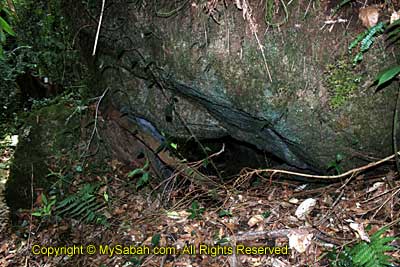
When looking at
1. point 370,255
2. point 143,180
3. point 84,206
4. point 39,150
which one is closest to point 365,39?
point 370,255

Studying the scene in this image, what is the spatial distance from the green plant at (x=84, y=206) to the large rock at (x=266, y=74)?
1508mm

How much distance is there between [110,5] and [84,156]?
2.31 m

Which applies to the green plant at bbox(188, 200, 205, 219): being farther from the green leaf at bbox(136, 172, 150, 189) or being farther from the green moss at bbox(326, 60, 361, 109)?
the green moss at bbox(326, 60, 361, 109)

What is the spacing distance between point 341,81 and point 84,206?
3012 mm

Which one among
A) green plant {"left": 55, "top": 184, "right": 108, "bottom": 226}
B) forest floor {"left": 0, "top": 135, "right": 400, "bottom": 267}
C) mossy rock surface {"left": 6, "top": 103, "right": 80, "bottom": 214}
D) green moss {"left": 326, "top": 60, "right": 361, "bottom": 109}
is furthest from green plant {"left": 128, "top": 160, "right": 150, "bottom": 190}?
green moss {"left": 326, "top": 60, "right": 361, "bottom": 109}

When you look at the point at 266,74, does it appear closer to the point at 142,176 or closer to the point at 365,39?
the point at 365,39

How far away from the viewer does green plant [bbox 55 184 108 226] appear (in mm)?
4055

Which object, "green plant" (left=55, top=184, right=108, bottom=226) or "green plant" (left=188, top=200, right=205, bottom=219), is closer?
"green plant" (left=188, top=200, right=205, bottom=219)

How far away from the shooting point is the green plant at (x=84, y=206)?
405 cm

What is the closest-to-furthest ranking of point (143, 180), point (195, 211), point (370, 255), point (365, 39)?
1. point (370, 255)
2. point (365, 39)
3. point (195, 211)
4. point (143, 180)

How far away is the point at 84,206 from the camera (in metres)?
4.17

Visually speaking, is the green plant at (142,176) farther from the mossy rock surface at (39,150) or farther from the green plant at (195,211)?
the mossy rock surface at (39,150)

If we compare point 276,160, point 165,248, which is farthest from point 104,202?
point 276,160

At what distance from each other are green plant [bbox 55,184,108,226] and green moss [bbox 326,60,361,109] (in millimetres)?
2664
